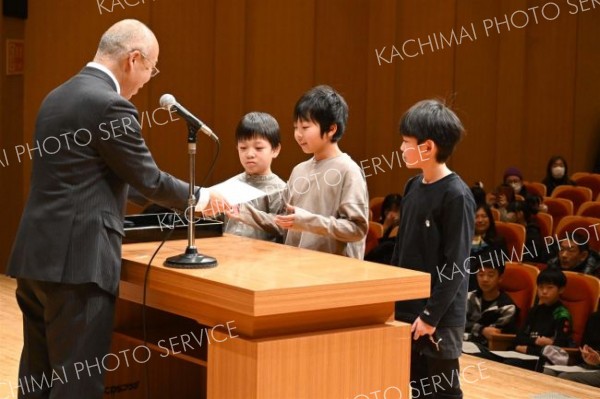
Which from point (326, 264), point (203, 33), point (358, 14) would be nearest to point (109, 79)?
point (326, 264)

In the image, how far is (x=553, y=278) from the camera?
4918mm

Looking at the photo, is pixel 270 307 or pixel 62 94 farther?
pixel 62 94

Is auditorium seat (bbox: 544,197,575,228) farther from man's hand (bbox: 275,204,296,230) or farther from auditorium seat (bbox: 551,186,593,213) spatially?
man's hand (bbox: 275,204,296,230)

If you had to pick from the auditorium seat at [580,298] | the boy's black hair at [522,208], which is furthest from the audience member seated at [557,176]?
the auditorium seat at [580,298]

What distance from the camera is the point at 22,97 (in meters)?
7.02

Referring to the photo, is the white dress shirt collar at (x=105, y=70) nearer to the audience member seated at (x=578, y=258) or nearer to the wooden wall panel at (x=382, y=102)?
the audience member seated at (x=578, y=258)

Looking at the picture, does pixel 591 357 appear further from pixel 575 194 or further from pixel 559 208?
pixel 575 194

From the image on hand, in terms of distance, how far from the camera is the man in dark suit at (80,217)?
2.47 metres

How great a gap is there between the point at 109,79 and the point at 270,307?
0.85 meters

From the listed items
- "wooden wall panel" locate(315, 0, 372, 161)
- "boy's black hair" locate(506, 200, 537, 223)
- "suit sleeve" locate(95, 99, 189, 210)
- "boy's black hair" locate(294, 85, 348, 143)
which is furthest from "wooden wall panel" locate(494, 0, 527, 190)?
"suit sleeve" locate(95, 99, 189, 210)

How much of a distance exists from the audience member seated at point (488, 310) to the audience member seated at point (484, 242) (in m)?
0.19

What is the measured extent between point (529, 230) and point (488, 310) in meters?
1.72

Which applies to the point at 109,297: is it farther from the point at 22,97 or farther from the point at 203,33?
the point at 203,33

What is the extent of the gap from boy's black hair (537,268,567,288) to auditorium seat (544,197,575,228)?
9.39 ft
